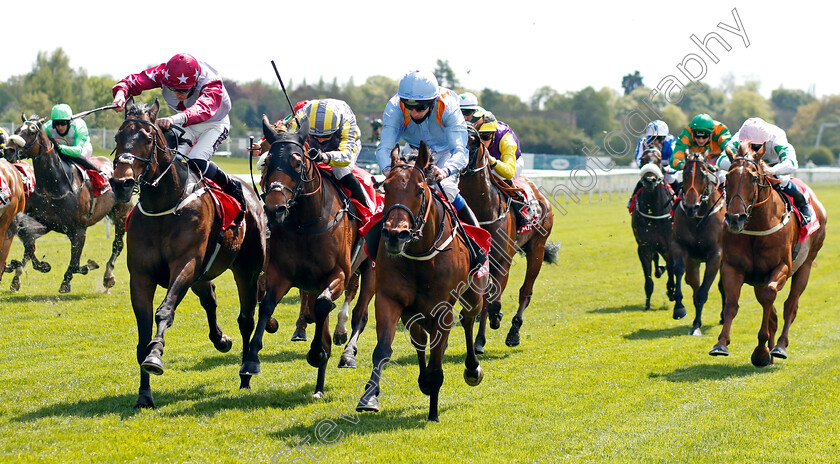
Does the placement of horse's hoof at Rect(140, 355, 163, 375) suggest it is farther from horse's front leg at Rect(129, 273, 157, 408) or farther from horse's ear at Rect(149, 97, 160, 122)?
horse's ear at Rect(149, 97, 160, 122)

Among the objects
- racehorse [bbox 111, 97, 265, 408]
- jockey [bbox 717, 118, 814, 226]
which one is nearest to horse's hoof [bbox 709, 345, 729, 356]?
jockey [bbox 717, 118, 814, 226]

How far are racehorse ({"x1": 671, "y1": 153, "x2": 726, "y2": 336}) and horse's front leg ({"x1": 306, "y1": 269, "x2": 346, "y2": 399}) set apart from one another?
5054mm

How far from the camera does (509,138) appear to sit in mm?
9211

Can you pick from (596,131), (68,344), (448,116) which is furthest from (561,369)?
(596,131)

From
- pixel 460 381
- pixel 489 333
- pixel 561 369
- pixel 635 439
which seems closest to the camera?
pixel 635 439

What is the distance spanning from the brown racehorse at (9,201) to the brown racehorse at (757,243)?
8324mm

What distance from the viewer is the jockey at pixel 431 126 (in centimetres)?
662

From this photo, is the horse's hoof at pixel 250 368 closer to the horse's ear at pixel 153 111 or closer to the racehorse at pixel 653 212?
the horse's ear at pixel 153 111

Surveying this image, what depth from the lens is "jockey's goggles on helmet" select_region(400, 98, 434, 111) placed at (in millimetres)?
6676

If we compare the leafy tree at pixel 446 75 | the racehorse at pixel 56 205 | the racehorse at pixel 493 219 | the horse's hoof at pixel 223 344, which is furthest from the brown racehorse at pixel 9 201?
the leafy tree at pixel 446 75

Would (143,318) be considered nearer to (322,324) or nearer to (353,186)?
(322,324)

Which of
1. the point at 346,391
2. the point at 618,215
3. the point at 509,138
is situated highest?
the point at 509,138

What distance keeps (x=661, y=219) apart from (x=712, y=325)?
202 cm

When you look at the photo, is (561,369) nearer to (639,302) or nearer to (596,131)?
(639,302)
